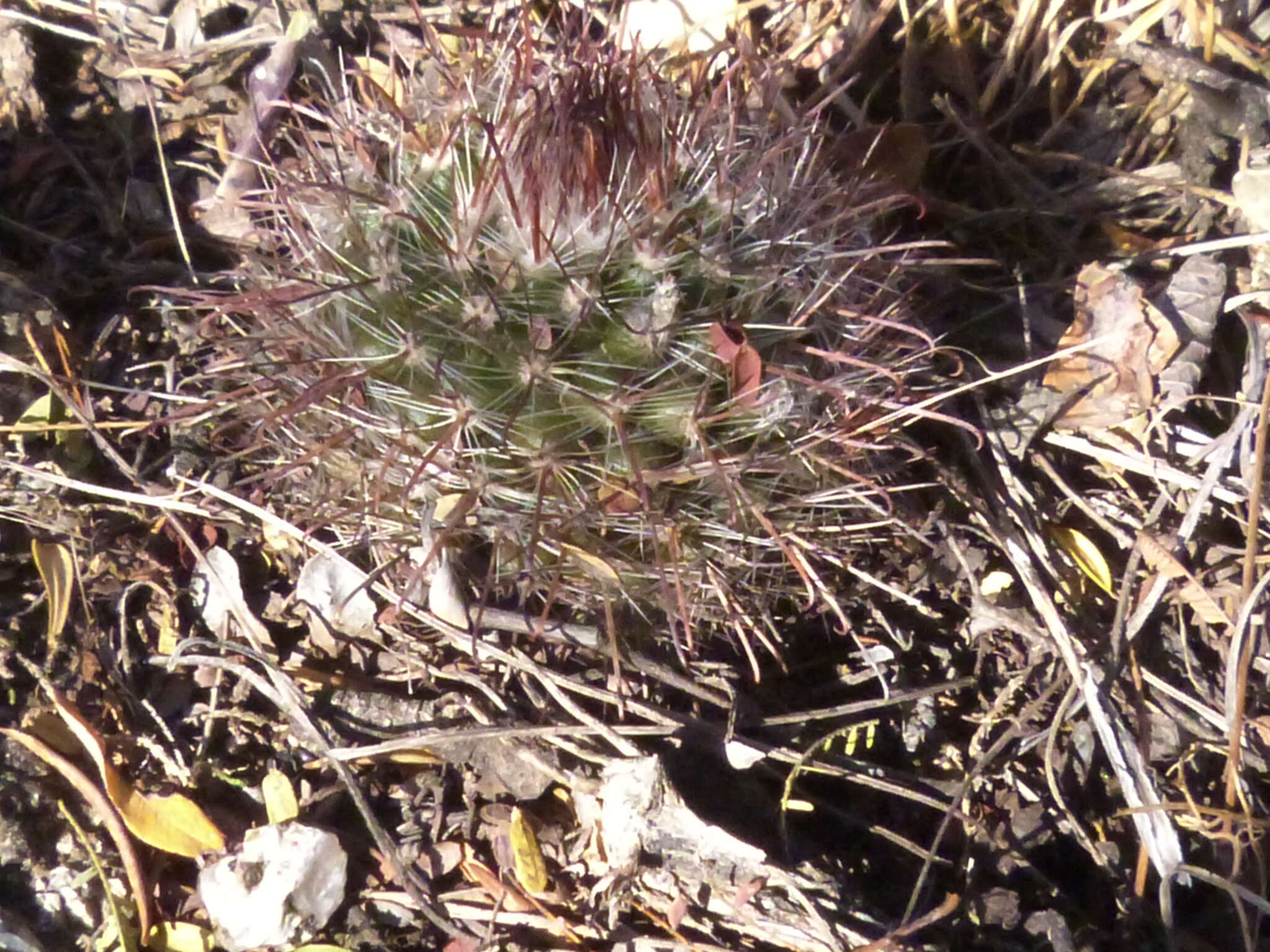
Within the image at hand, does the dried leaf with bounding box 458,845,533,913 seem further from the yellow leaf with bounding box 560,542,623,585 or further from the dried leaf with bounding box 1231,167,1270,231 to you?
the dried leaf with bounding box 1231,167,1270,231

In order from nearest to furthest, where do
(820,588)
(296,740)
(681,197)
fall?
1. (681,197)
2. (820,588)
3. (296,740)

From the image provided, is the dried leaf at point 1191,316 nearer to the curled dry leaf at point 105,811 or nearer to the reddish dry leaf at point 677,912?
the reddish dry leaf at point 677,912

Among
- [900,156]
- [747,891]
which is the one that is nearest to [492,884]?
[747,891]

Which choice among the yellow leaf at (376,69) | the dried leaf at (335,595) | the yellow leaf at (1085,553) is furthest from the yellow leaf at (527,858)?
the yellow leaf at (376,69)

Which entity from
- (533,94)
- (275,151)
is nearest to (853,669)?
(533,94)

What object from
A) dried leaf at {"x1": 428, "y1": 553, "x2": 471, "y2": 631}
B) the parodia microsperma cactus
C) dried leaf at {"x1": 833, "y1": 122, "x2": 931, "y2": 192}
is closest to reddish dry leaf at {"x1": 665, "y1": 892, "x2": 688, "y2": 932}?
the parodia microsperma cactus

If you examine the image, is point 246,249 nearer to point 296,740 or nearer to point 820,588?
point 296,740

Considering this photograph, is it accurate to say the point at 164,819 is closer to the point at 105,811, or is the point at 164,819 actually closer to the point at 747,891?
the point at 105,811
